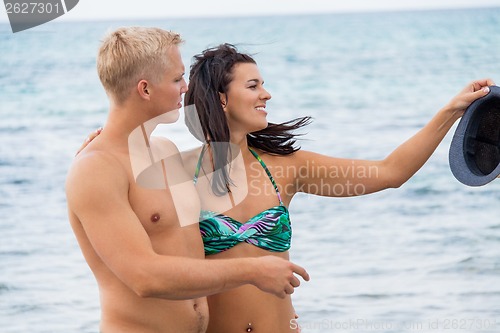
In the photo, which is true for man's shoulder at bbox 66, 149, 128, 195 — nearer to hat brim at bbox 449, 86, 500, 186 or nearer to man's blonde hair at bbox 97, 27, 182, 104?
man's blonde hair at bbox 97, 27, 182, 104

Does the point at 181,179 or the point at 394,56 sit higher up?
the point at 181,179

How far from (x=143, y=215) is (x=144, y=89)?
374 mm

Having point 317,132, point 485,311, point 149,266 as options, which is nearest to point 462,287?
point 485,311

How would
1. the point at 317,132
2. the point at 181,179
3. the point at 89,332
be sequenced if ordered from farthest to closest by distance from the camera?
the point at 317,132
the point at 89,332
the point at 181,179

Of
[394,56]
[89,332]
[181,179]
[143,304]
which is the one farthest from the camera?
[394,56]

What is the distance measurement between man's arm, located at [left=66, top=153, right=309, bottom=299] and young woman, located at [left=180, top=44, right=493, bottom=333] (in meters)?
0.59

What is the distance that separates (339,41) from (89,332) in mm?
25737

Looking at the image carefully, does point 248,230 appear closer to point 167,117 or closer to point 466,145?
point 167,117

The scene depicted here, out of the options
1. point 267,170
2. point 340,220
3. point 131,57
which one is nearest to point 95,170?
point 131,57

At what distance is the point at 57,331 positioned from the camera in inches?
246

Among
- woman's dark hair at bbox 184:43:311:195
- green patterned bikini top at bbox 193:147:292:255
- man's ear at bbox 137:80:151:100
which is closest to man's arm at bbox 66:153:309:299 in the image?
man's ear at bbox 137:80:151:100

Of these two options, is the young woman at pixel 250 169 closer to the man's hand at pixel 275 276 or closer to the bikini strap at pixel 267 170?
the bikini strap at pixel 267 170

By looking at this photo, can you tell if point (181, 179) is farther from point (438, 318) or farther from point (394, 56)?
point (394, 56)

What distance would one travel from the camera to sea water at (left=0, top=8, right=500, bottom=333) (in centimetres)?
644
